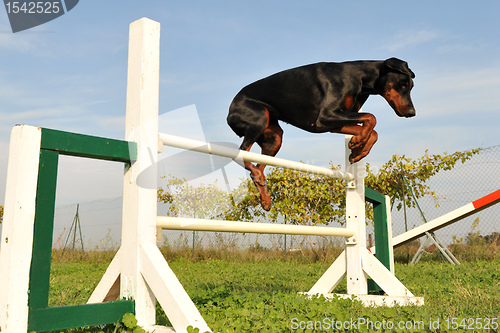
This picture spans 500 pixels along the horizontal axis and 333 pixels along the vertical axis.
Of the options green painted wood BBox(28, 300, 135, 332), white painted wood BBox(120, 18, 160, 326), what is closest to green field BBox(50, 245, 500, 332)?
green painted wood BBox(28, 300, 135, 332)

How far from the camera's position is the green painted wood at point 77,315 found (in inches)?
57.5

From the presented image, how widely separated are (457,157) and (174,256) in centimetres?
538

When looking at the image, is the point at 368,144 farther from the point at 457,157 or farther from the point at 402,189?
the point at 457,157

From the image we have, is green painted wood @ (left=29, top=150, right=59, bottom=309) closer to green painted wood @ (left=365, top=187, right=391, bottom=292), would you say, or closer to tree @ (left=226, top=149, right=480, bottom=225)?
green painted wood @ (left=365, top=187, right=391, bottom=292)

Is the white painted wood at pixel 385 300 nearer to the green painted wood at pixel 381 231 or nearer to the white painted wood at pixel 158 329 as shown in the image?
the green painted wood at pixel 381 231

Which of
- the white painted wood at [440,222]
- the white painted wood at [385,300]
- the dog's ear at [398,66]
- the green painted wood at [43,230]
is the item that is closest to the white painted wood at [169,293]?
the green painted wood at [43,230]

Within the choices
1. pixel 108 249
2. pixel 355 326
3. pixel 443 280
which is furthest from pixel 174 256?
pixel 355 326

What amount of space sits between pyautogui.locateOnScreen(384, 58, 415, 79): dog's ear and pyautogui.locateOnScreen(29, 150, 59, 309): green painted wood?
201 cm

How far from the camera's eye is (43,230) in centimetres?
149

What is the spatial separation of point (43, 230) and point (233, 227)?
34.7 inches

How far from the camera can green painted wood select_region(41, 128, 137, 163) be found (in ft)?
5.02

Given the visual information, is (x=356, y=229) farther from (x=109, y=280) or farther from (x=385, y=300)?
(x=109, y=280)

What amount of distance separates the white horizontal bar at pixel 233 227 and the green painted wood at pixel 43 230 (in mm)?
448

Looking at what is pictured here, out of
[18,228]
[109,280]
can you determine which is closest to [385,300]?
[109,280]
